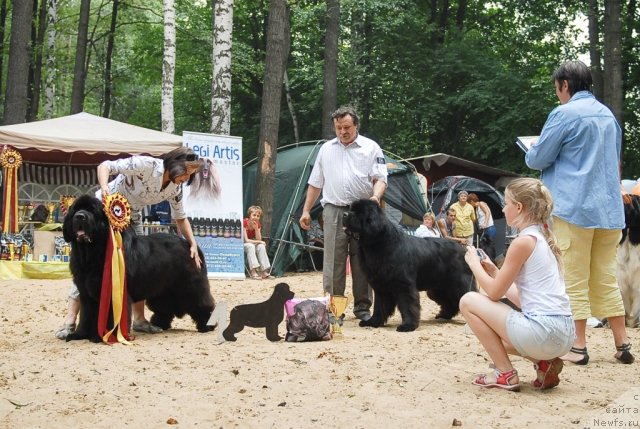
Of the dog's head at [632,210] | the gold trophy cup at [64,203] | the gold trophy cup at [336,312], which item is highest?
the gold trophy cup at [64,203]

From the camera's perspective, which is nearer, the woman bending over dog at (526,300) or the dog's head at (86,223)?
the woman bending over dog at (526,300)

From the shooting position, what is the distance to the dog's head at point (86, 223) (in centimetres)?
523

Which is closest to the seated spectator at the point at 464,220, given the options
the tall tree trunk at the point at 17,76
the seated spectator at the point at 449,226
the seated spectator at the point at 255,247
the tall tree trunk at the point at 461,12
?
the seated spectator at the point at 449,226

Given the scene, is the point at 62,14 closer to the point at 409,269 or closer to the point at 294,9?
the point at 294,9

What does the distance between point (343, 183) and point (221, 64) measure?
701 centimetres

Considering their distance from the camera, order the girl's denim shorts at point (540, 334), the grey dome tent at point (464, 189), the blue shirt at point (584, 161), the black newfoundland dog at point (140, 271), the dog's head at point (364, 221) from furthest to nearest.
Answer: the grey dome tent at point (464, 189)
the dog's head at point (364, 221)
the black newfoundland dog at point (140, 271)
the blue shirt at point (584, 161)
the girl's denim shorts at point (540, 334)

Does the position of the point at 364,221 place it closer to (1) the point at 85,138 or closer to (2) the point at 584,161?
(2) the point at 584,161

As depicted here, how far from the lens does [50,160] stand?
1453 cm

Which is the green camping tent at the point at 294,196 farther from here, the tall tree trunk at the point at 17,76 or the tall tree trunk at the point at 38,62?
the tall tree trunk at the point at 38,62

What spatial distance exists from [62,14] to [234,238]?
2086 cm

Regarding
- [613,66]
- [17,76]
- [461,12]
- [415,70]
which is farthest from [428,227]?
[461,12]

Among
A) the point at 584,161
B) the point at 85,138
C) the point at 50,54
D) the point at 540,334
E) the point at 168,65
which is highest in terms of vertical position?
the point at 50,54

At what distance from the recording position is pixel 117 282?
17.6ft

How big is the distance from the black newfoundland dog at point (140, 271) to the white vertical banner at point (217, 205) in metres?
5.22
